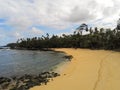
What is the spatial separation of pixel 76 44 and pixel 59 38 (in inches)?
566

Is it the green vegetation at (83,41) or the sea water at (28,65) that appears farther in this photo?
the green vegetation at (83,41)

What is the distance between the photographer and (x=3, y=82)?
93.0 feet

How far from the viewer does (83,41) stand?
Result: 313 feet

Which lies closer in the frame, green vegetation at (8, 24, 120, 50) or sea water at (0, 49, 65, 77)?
sea water at (0, 49, 65, 77)

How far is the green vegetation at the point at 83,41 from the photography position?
266ft

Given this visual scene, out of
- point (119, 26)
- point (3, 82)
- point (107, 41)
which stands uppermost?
point (119, 26)

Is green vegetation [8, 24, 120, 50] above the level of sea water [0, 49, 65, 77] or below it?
above

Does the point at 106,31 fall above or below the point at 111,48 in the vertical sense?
above

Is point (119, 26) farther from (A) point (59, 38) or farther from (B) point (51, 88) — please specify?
(B) point (51, 88)

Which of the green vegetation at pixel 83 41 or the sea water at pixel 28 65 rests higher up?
the green vegetation at pixel 83 41

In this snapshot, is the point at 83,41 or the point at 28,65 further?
the point at 83,41

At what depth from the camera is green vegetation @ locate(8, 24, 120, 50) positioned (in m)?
81.1

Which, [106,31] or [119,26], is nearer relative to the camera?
[119,26]

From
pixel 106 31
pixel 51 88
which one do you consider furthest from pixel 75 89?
pixel 106 31
